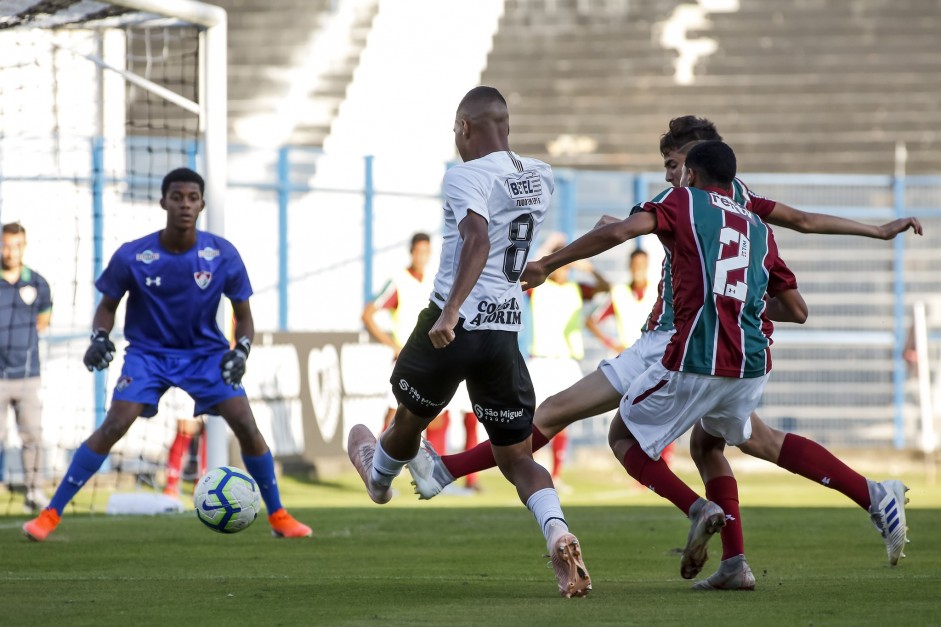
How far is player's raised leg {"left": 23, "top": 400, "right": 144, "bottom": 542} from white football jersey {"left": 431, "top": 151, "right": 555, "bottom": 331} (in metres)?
3.31

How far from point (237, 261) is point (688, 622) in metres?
4.78

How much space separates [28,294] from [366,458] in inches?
249

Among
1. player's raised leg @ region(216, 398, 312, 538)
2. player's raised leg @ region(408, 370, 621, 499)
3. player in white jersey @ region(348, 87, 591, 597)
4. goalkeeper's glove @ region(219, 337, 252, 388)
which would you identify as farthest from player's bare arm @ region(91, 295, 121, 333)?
player in white jersey @ region(348, 87, 591, 597)

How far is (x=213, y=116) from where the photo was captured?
11.1m

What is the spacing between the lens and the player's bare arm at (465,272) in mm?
5746

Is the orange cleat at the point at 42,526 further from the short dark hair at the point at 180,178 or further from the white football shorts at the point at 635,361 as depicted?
the white football shorts at the point at 635,361

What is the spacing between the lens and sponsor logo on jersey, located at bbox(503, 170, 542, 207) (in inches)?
240

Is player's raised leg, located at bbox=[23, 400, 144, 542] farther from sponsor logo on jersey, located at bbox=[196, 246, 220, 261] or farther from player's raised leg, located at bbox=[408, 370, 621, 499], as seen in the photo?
player's raised leg, located at bbox=[408, 370, 621, 499]

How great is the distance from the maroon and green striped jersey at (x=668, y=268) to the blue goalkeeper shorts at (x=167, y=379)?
288 centimetres

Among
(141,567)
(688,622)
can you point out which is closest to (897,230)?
(688,622)

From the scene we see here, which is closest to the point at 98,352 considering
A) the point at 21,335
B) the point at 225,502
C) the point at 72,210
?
the point at 225,502

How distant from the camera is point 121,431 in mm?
8781

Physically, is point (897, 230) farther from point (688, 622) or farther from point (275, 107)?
point (275, 107)

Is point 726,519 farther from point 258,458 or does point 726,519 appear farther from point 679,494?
point 258,458
